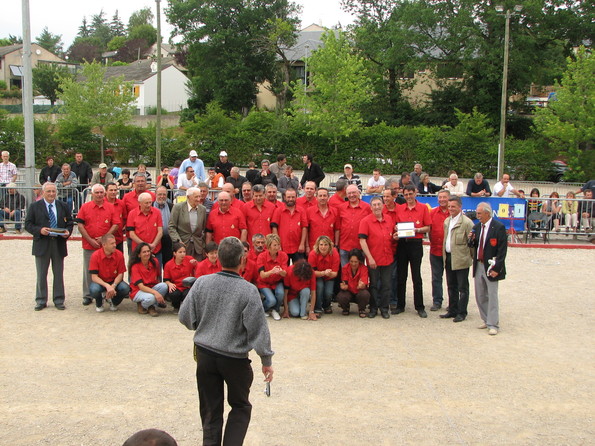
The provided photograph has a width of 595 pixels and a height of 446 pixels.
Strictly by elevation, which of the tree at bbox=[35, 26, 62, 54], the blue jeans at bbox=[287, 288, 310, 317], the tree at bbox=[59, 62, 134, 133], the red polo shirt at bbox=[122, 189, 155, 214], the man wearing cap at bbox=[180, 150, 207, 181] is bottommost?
the blue jeans at bbox=[287, 288, 310, 317]

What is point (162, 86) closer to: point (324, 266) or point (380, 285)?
point (324, 266)

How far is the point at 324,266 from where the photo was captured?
33.0 feet

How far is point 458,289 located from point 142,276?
467 centimetres

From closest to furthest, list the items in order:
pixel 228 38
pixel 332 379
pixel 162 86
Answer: pixel 332 379 → pixel 228 38 → pixel 162 86

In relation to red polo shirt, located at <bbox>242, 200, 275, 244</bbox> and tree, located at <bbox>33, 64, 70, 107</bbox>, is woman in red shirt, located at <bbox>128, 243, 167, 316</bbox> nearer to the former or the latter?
red polo shirt, located at <bbox>242, 200, 275, 244</bbox>

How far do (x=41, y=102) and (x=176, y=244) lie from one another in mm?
71443

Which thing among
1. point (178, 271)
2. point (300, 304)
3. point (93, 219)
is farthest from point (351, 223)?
point (93, 219)

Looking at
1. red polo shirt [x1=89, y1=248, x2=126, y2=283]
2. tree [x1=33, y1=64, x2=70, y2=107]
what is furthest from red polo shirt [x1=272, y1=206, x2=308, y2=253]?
tree [x1=33, y1=64, x2=70, y2=107]

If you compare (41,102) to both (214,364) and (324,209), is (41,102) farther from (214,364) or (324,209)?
(214,364)

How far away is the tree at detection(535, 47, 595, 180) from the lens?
31500 mm

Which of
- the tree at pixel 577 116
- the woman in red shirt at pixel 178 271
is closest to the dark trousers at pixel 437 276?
the woman in red shirt at pixel 178 271

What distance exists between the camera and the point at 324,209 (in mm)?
10430

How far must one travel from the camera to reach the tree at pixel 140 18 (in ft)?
470

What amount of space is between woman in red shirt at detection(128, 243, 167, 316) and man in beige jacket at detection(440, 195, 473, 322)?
4.20 meters
